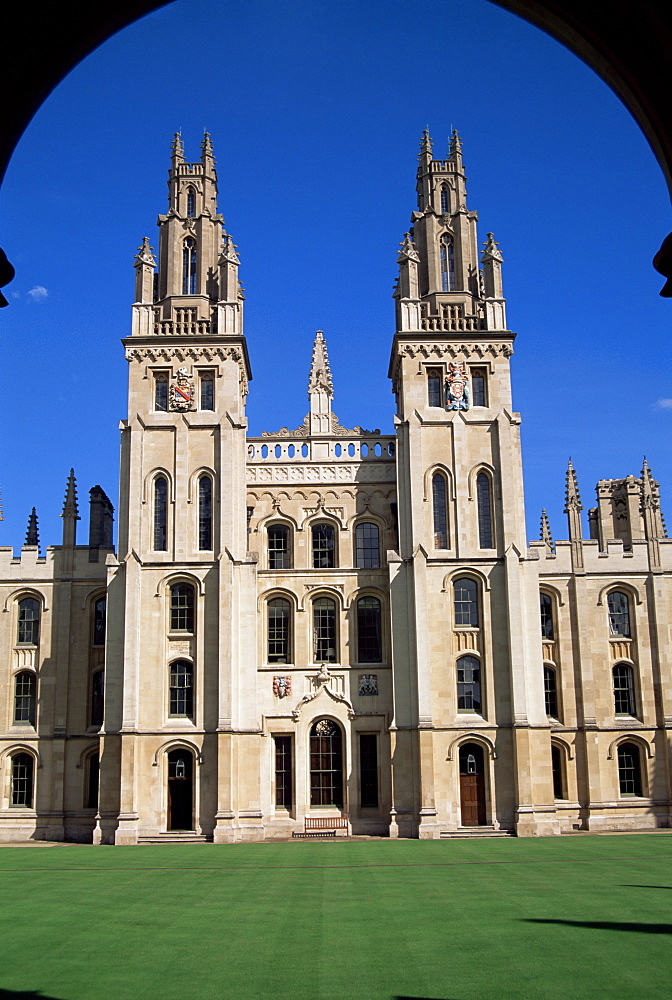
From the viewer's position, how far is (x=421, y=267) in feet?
152

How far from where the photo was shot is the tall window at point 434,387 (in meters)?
43.8

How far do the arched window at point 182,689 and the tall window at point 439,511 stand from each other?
36.1ft

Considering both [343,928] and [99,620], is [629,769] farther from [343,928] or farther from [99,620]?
[343,928]

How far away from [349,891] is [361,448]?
2491 cm

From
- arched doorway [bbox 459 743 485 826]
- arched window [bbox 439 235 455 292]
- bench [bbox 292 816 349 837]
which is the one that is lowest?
bench [bbox 292 816 349 837]

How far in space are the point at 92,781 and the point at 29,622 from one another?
727 centimetres

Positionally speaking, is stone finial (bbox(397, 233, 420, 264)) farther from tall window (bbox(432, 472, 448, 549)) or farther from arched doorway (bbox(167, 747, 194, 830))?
arched doorway (bbox(167, 747, 194, 830))

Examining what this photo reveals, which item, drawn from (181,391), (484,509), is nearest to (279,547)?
(181,391)

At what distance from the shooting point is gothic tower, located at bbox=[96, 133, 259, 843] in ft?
130

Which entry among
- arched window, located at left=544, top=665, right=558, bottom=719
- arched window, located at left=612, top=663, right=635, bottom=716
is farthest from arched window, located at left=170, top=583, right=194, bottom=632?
arched window, located at left=612, top=663, right=635, bottom=716

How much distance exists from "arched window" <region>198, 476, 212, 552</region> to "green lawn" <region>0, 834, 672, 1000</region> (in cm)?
1477

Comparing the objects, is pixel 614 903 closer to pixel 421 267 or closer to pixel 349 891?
pixel 349 891

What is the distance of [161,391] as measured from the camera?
4403cm

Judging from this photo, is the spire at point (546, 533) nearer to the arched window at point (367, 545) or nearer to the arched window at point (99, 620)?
the arched window at point (367, 545)
